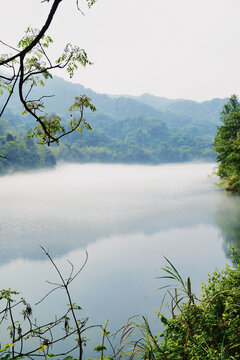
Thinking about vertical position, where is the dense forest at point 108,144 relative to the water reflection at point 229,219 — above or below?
above

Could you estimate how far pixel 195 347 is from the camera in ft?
7.30

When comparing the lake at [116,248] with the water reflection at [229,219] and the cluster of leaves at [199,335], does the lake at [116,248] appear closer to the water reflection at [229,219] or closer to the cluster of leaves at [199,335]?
the water reflection at [229,219]

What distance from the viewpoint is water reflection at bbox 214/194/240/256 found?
43.3 ft

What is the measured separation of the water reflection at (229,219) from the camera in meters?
13.2

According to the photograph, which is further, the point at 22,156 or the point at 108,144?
the point at 108,144

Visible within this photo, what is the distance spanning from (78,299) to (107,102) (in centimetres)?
19745

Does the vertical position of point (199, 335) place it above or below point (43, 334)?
above

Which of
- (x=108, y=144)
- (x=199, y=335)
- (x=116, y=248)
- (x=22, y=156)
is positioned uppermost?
(x=108, y=144)

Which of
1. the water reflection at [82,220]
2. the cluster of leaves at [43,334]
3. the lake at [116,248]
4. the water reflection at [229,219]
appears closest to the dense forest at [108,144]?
the water reflection at [82,220]

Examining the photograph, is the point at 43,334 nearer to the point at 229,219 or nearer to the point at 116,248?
the point at 116,248

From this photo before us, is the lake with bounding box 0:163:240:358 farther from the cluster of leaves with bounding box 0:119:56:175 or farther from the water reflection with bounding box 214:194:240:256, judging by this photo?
the cluster of leaves with bounding box 0:119:56:175

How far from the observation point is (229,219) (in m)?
17.0

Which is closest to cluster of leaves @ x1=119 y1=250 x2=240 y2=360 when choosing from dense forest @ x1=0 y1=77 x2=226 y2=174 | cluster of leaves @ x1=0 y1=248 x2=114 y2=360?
cluster of leaves @ x1=0 y1=248 x2=114 y2=360

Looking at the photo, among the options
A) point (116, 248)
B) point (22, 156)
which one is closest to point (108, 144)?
point (22, 156)
